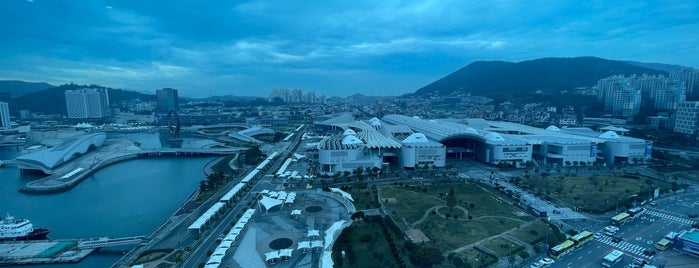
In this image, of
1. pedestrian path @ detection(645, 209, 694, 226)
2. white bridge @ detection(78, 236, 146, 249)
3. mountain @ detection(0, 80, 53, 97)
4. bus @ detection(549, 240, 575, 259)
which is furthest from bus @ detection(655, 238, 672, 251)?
mountain @ detection(0, 80, 53, 97)

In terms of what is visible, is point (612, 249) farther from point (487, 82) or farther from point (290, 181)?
point (487, 82)

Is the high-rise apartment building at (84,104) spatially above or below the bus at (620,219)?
above

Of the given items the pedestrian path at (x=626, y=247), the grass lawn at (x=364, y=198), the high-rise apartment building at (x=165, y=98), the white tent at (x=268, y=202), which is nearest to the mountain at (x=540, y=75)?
the grass lawn at (x=364, y=198)

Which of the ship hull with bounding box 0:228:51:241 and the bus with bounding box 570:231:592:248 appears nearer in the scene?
the bus with bounding box 570:231:592:248

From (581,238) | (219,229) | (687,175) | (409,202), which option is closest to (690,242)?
(581,238)

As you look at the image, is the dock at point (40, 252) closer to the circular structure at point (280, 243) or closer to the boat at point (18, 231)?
the boat at point (18, 231)

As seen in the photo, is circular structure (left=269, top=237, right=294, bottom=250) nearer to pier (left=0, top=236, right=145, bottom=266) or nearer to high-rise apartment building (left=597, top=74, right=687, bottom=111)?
pier (left=0, top=236, right=145, bottom=266)

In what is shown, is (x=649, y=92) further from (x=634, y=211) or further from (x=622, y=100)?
(x=634, y=211)
